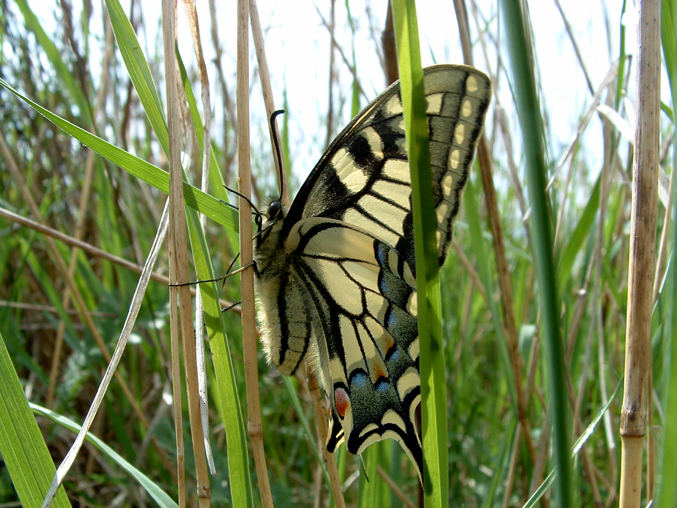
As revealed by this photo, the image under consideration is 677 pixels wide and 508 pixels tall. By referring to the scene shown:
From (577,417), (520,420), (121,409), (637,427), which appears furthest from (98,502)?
(637,427)

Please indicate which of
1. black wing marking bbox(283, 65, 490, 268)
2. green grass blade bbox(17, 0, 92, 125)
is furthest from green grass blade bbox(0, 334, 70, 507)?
green grass blade bbox(17, 0, 92, 125)

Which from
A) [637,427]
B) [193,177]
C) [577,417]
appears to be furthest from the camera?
[193,177]

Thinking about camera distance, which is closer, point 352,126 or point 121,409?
point 352,126

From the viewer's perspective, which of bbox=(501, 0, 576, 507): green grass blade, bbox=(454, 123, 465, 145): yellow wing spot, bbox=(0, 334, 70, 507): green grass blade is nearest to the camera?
bbox=(501, 0, 576, 507): green grass blade

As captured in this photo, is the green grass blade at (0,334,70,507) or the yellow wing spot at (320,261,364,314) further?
the yellow wing spot at (320,261,364,314)

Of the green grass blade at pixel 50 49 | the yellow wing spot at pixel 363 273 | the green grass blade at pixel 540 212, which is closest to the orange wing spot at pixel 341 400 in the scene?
the yellow wing spot at pixel 363 273

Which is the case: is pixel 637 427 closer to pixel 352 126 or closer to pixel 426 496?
pixel 426 496

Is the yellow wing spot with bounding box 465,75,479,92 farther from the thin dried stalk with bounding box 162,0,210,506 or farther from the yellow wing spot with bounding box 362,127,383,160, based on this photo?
the thin dried stalk with bounding box 162,0,210,506

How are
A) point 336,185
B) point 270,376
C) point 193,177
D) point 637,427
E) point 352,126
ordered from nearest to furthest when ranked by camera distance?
point 637,427 → point 352,126 → point 336,185 → point 270,376 → point 193,177
